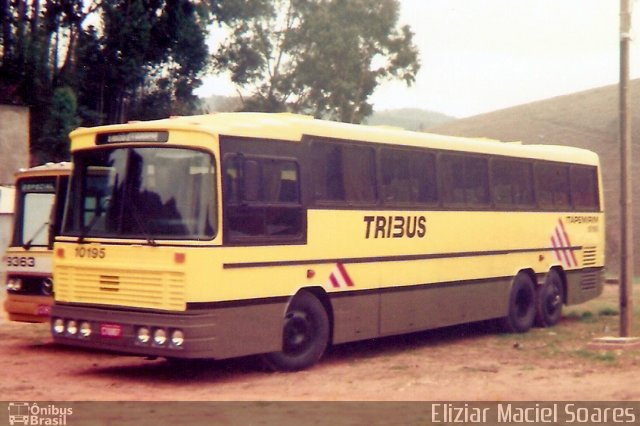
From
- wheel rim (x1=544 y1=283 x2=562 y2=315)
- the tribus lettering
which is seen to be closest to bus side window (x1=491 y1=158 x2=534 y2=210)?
wheel rim (x1=544 y1=283 x2=562 y2=315)

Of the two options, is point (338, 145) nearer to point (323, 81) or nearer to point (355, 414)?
point (355, 414)

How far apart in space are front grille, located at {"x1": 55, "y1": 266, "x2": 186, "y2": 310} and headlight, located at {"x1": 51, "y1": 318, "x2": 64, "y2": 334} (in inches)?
10.4

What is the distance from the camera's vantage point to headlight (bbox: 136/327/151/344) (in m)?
12.8

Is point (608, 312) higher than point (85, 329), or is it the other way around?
point (85, 329)

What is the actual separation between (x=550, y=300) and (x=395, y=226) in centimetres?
553

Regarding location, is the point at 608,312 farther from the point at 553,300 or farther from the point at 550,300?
the point at 550,300

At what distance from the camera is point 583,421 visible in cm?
1011

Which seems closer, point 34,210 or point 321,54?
point 34,210

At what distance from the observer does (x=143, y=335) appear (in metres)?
12.8

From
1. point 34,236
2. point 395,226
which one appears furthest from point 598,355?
point 34,236

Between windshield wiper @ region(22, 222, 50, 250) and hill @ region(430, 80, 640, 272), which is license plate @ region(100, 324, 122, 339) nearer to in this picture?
windshield wiper @ region(22, 222, 50, 250)

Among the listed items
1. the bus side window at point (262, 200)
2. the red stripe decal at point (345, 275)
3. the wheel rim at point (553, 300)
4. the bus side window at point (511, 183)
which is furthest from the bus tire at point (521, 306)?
the bus side window at point (262, 200)

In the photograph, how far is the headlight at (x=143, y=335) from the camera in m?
12.8

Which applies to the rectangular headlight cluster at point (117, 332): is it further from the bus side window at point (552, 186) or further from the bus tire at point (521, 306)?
the bus side window at point (552, 186)
